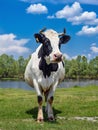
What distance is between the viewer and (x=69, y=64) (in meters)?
157

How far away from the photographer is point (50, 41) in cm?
1224

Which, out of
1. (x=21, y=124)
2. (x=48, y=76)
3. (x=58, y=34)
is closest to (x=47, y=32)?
(x=58, y=34)

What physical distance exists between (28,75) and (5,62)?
5650 inches

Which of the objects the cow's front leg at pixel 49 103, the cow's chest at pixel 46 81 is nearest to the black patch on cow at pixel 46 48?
the cow's chest at pixel 46 81

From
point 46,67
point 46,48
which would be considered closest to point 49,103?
point 46,67

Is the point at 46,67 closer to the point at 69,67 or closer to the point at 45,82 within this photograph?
the point at 45,82

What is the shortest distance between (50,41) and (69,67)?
5607 inches

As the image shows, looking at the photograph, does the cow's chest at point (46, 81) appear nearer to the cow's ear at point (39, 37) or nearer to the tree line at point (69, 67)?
the cow's ear at point (39, 37)

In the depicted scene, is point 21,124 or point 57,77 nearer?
point 21,124

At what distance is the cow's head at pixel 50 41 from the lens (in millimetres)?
11905

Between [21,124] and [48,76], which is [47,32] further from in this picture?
[21,124]

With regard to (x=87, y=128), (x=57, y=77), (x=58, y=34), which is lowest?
(x=87, y=128)

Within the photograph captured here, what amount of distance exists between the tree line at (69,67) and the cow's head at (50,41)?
136558 millimetres

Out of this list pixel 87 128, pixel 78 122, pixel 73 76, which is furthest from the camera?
pixel 73 76
